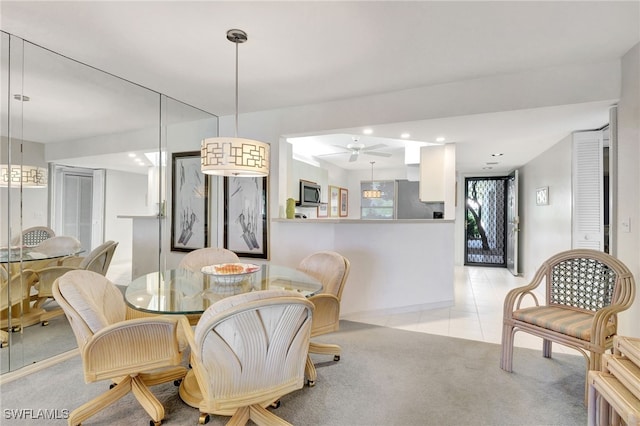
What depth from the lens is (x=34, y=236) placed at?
2490mm

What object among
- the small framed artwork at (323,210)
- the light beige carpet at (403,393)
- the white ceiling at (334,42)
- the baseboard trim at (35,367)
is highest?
the white ceiling at (334,42)

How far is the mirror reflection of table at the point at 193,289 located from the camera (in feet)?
5.68

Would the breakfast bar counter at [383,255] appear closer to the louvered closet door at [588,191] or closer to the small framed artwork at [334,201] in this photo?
the louvered closet door at [588,191]

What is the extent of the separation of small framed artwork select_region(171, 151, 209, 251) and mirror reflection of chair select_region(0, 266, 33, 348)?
1782 mm

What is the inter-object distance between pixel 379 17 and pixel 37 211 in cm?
292

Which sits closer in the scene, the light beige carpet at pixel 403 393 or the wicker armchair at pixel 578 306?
the light beige carpet at pixel 403 393

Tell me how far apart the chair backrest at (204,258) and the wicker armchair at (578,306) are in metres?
2.41

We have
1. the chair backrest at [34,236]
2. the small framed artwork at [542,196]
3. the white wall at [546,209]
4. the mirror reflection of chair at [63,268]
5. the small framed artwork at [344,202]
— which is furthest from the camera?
the small framed artwork at [344,202]

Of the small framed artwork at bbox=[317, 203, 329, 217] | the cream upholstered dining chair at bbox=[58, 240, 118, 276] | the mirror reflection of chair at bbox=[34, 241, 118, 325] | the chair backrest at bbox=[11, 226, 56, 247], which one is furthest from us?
the small framed artwork at bbox=[317, 203, 329, 217]

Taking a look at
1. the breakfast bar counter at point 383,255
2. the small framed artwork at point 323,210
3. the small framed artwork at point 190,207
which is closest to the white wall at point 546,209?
the breakfast bar counter at point 383,255

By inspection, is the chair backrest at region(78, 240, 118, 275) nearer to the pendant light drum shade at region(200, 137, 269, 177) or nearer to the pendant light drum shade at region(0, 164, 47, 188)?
the pendant light drum shade at region(0, 164, 47, 188)

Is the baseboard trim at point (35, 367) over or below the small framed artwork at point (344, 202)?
below

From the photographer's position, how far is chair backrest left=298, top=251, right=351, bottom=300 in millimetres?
2373

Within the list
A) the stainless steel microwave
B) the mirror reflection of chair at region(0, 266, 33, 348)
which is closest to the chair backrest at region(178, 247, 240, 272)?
the mirror reflection of chair at region(0, 266, 33, 348)
